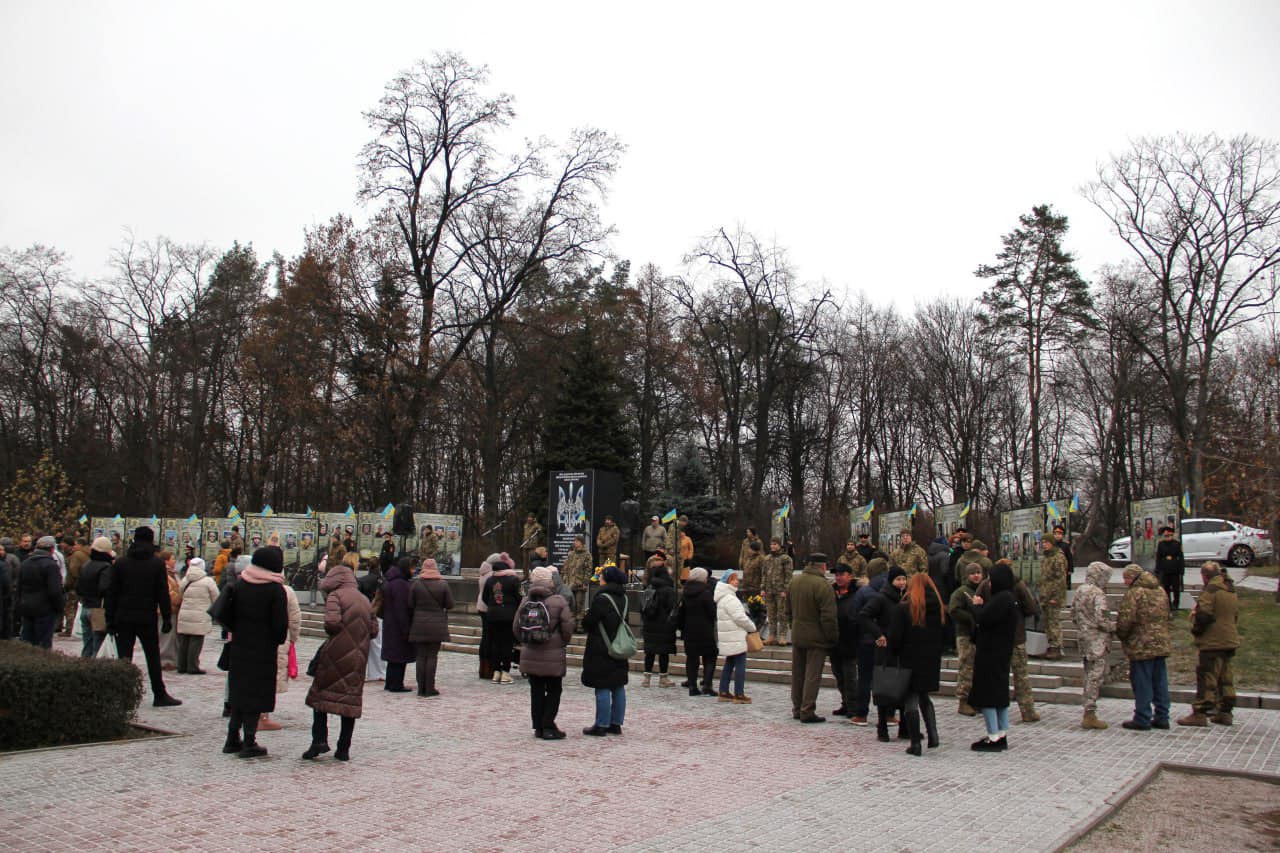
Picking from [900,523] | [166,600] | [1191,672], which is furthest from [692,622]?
[900,523]

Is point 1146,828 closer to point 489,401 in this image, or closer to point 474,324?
point 474,324

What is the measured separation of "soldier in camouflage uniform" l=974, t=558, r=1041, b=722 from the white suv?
19654mm

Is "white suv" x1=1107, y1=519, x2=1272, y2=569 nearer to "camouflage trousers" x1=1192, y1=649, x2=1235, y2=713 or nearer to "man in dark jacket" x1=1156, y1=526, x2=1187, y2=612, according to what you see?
"man in dark jacket" x1=1156, y1=526, x2=1187, y2=612

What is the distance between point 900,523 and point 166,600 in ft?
46.9

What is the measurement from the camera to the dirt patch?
6312 mm

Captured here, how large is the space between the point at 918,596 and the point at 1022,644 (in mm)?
2155

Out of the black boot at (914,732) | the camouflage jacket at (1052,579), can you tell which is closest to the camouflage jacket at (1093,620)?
the black boot at (914,732)

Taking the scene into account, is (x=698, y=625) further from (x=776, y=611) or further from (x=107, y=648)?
(x=107, y=648)

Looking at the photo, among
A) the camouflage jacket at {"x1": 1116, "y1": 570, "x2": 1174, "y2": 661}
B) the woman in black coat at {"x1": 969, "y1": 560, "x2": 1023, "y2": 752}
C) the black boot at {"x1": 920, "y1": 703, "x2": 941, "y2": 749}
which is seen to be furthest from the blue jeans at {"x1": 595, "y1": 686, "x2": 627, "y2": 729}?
the camouflage jacket at {"x1": 1116, "y1": 570, "x2": 1174, "y2": 661}

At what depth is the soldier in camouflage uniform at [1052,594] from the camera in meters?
14.0

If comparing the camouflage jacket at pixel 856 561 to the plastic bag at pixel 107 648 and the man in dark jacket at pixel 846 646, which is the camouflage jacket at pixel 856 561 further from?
the plastic bag at pixel 107 648

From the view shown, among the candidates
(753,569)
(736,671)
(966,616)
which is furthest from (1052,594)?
(753,569)

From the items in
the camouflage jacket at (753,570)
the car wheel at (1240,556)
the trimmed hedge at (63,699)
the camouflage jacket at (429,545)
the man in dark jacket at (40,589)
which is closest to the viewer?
the trimmed hedge at (63,699)

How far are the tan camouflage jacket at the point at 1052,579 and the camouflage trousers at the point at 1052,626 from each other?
0.08 metres
